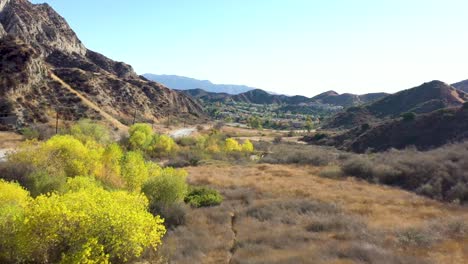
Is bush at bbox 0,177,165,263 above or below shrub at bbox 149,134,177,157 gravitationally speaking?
above

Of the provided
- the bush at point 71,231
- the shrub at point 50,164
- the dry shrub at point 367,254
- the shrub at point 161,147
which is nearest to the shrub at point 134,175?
the shrub at point 50,164

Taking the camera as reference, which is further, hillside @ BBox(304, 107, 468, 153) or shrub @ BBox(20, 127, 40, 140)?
hillside @ BBox(304, 107, 468, 153)

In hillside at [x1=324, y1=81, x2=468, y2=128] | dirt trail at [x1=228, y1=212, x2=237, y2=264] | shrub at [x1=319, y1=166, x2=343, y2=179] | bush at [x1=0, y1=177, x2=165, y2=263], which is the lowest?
shrub at [x1=319, y1=166, x2=343, y2=179]

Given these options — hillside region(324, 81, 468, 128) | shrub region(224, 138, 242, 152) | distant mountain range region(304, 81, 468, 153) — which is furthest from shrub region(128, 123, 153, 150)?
hillside region(324, 81, 468, 128)

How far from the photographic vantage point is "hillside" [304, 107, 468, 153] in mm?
64150

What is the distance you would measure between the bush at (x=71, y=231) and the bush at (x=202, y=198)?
11.3m

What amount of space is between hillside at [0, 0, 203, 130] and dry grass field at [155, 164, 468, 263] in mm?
54571

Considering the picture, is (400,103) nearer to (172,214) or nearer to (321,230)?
(321,230)

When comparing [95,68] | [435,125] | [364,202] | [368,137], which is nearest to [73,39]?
[95,68]

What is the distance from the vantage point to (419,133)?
69.4 m

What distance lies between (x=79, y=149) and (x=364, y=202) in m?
20.9

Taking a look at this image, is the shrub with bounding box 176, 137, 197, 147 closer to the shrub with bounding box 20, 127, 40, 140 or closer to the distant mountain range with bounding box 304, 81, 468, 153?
the shrub with bounding box 20, 127, 40, 140

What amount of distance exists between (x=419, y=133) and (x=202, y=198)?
192 ft

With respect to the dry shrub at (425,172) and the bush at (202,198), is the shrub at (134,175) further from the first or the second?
the dry shrub at (425,172)
